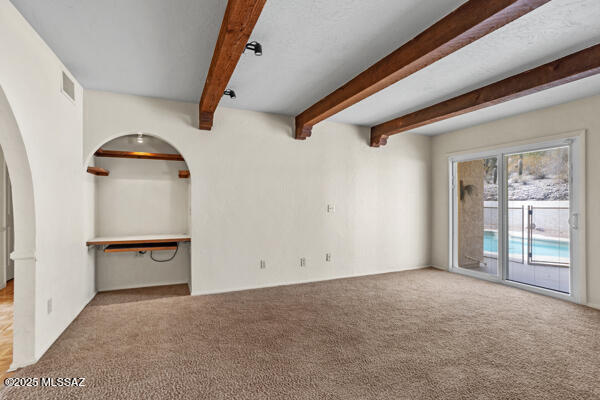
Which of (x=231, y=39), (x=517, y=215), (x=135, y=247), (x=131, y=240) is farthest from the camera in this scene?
(x=517, y=215)

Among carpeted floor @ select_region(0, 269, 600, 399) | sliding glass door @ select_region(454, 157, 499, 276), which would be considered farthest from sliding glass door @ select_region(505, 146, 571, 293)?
carpeted floor @ select_region(0, 269, 600, 399)

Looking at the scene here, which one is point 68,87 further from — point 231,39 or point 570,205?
point 570,205

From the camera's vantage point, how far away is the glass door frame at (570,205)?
378 cm

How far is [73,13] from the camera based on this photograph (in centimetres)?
217

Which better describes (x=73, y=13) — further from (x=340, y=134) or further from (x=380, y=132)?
(x=380, y=132)

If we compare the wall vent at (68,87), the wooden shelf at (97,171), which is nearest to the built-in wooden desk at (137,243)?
the wooden shelf at (97,171)

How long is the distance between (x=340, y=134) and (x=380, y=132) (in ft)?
2.30

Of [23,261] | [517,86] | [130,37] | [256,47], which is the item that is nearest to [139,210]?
[23,261]

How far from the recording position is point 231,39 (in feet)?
7.00

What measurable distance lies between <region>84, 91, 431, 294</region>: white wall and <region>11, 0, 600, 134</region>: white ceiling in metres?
0.50

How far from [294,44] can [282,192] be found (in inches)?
94.7

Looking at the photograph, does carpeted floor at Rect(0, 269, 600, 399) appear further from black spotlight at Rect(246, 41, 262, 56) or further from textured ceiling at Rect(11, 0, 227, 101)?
textured ceiling at Rect(11, 0, 227, 101)

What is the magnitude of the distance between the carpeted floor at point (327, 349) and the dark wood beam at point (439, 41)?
2.49 m

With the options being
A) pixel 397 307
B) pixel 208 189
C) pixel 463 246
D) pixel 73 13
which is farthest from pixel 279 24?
pixel 463 246
